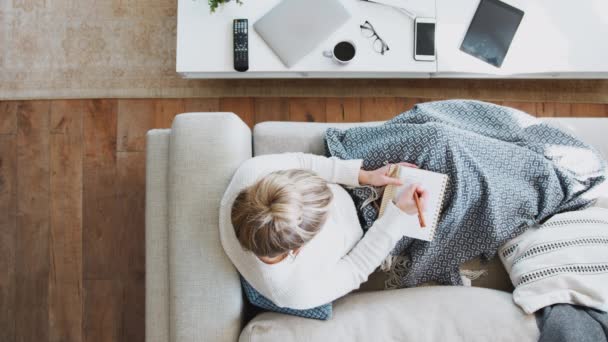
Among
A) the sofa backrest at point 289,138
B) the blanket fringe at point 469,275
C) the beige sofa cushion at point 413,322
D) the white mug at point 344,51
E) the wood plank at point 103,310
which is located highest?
the white mug at point 344,51

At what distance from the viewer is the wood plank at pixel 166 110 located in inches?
75.6

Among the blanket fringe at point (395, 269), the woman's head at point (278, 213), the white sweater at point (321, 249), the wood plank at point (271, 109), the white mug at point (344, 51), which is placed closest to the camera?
the woman's head at point (278, 213)

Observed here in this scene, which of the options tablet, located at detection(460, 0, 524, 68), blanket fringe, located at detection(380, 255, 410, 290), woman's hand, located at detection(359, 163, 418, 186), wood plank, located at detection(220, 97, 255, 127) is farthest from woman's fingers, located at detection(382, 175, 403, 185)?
wood plank, located at detection(220, 97, 255, 127)

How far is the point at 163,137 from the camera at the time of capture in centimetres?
135

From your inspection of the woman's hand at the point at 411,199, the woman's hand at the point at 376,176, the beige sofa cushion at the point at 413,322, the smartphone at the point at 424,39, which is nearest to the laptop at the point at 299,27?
the smartphone at the point at 424,39

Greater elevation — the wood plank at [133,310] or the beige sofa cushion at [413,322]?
the beige sofa cushion at [413,322]

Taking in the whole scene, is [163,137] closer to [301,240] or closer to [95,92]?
[301,240]

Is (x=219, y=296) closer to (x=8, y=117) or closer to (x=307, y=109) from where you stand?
(x=307, y=109)

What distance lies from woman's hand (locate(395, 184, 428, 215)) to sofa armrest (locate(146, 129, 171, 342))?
2.10 ft

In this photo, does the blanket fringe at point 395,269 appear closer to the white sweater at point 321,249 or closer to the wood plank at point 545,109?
the white sweater at point 321,249

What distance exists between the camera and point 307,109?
1935mm

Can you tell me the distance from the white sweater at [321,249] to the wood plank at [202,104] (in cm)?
77

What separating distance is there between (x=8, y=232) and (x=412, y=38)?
1713 mm

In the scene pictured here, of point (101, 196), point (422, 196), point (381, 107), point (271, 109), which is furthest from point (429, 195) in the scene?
point (101, 196)
